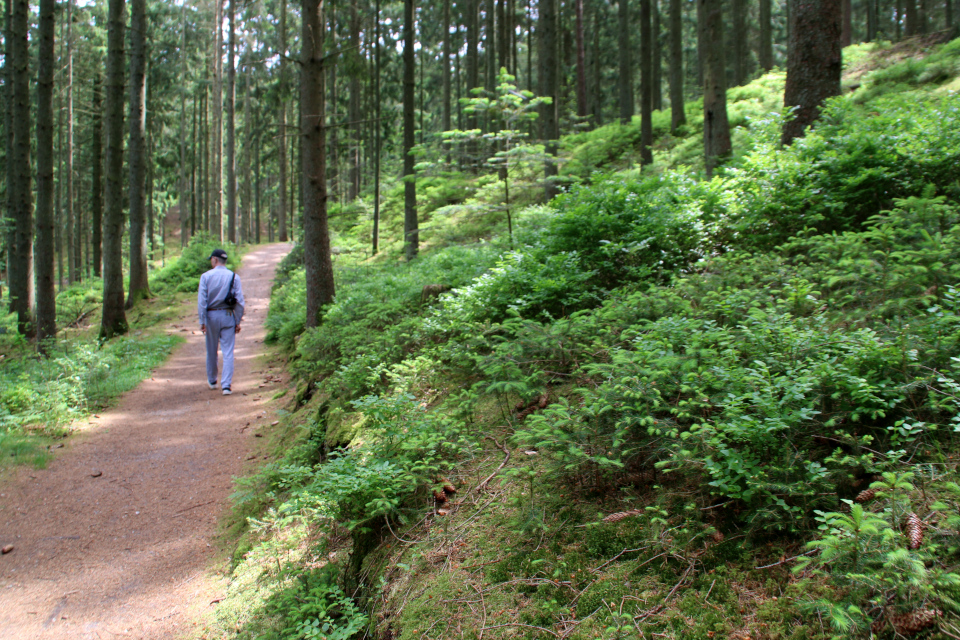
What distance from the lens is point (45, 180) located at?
38.2 ft

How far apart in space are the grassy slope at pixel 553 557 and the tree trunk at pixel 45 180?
9728 mm

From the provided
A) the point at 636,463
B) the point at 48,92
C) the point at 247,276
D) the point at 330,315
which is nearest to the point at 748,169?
the point at 636,463

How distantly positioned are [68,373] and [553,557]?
8796mm

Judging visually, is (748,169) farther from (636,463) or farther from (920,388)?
(636,463)

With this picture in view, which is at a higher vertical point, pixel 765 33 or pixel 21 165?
pixel 765 33

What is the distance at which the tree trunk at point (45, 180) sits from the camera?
11.4 meters

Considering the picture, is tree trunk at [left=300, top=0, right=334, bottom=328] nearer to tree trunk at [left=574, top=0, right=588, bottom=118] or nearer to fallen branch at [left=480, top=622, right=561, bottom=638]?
fallen branch at [left=480, top=622, right=561, bottom=638]

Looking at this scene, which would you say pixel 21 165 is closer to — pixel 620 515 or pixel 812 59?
pixel 620 515

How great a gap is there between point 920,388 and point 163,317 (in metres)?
15.5

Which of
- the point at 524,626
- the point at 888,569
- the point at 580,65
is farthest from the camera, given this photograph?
the point at 580,65

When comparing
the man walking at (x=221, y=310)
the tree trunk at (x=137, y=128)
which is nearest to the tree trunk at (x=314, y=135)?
the man walking at (x=221, y=310)

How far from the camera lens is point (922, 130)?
5.91 metres

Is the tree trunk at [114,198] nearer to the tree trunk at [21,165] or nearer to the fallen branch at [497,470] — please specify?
the tree trunk at [21,165]

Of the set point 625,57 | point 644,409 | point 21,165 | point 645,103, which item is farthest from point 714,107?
point 625,57
